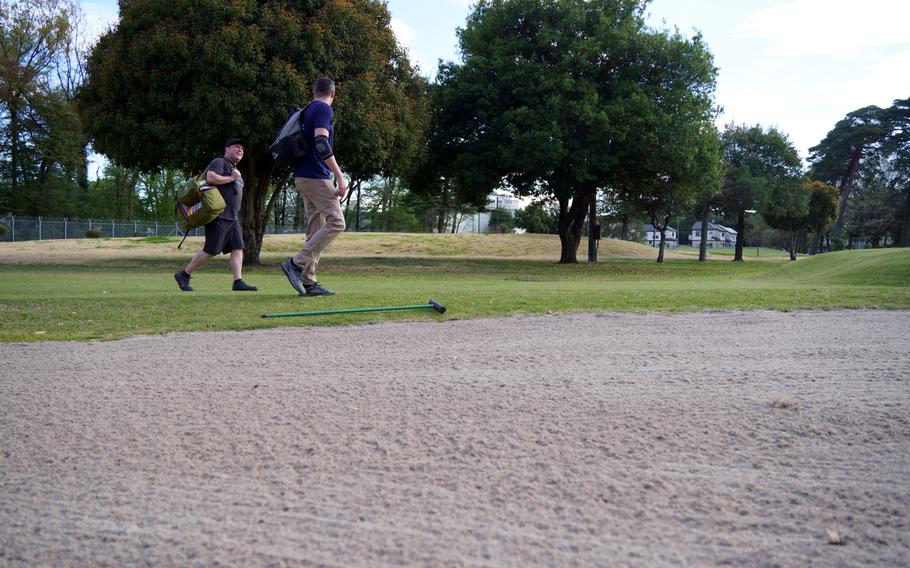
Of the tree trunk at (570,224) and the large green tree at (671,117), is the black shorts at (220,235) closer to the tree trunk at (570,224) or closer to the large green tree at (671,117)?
the large green tree at (671,117)

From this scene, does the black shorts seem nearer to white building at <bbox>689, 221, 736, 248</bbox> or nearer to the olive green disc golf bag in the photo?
the olive green disc golf bag

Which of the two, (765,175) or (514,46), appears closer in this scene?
(514,46)

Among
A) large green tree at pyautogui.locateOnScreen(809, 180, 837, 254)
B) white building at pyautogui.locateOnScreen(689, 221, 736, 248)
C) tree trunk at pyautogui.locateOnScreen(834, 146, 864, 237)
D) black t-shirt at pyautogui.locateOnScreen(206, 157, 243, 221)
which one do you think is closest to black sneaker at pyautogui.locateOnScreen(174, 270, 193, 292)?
black t-shirt at pyautogui.locateOnScreen(206, 157, 243, 221)

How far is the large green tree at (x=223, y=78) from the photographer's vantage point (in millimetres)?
20406

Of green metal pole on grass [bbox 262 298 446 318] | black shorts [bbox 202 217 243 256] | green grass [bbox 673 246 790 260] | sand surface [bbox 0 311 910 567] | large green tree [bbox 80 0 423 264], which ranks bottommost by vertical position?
sand surface [bbox 0 311 910 567]

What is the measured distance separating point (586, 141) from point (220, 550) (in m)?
27.5

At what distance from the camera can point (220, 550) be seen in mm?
2227

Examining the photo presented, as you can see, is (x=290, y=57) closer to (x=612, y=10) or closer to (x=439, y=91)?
(x=439, y=91)

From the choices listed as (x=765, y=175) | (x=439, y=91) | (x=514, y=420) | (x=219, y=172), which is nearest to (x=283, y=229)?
(x=439, y=91)

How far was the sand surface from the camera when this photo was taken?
228cm

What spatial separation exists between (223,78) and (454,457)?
2021 cm

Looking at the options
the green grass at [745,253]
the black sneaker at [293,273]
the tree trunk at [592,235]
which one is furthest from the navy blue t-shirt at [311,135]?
the green grass at [745,253]

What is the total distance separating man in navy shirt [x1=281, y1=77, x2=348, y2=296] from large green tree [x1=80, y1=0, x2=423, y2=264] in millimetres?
13119

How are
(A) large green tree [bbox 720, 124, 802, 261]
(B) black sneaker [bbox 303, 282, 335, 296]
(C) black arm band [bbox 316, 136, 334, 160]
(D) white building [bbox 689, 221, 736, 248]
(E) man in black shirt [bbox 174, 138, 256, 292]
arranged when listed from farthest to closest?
(D) white building [bbox 689, 221, 736, 248], (A) large green tree [bbox 720, 124, 802, 261], (E) man in black shirt [bbox 174, 138, 256, 292], (B) black sneaker [bbox 303, 282, 335, 296], (C) black arm band [bbox 316, 136, 334, 160]
